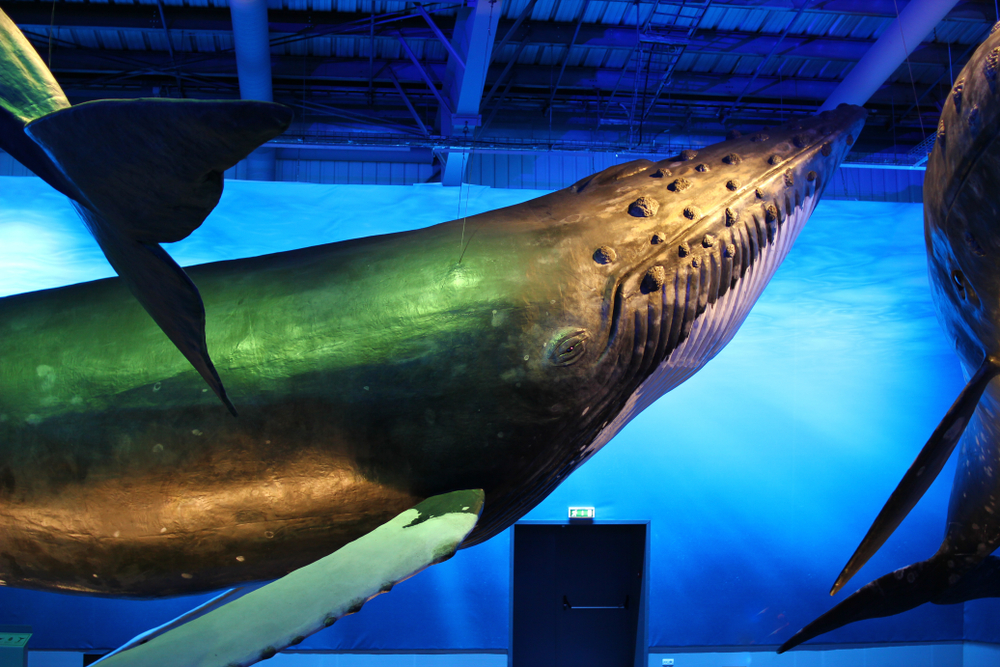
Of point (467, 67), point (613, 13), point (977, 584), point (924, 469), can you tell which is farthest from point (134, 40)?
point (977, 584)

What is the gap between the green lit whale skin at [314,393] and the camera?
5.00ft

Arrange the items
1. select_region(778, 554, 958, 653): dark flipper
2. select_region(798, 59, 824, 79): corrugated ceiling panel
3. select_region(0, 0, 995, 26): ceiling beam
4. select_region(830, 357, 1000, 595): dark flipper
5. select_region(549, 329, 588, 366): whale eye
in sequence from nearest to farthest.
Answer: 1. select_region(549, 329, 588, 366): whale eye
2. select_region(830, 357, 1000, 595): dark flipper
3. select_region(778, 554, 958, 653): dark flipper
4. select_region(0, 0, 995, 26): ceiling beam
5. select_region(798, 59, 824, 79): corrugated ceiling panel

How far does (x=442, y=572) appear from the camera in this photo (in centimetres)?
934

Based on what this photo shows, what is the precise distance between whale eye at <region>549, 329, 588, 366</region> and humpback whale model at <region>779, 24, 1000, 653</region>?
1049 millimetres

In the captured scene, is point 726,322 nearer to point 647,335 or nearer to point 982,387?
point 647,335

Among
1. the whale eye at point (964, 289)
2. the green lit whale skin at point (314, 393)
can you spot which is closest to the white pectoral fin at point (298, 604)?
the green lit whale skin at point (314, 393)

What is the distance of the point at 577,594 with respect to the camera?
995cm

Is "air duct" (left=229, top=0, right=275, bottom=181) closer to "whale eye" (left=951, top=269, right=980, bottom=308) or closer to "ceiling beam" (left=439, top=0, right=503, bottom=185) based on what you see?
"ceiling beam" (left=439, top=0, right=503, bottom=185)

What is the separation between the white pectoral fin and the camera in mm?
1085

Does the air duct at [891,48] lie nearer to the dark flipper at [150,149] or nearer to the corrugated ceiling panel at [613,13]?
the corrugated ceiling panel at [613,13]

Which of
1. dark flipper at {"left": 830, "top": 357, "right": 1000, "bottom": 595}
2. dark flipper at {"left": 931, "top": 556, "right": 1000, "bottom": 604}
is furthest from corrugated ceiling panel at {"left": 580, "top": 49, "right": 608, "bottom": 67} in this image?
dark flipper at {"left": 830, "top": 357, "right": 1000, "bottom": 595}

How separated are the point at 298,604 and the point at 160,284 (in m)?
0.61

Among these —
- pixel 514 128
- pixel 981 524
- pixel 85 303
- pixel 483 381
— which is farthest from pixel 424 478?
pixel 514 128

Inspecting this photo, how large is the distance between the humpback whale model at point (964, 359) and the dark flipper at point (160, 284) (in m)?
1.85
